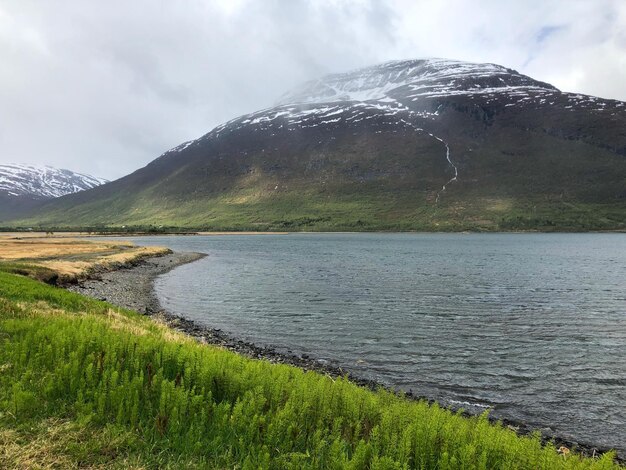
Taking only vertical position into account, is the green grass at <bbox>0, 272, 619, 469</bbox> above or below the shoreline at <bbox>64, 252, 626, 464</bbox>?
above

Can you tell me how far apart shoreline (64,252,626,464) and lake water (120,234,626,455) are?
32.1 inches

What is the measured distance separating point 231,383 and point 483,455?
538cm

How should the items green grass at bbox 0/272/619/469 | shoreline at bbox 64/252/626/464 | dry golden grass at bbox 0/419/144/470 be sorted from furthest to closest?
shoreline at bbox 64/252/626/464
green grass at bbox 0/272/619/469
dry golden grass at bbox 0/419/144/470

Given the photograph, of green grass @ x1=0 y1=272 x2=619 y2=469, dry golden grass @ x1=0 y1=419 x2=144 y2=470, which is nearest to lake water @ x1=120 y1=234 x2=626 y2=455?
green grass @ x1=0 y1=272 x2=619 y2=469

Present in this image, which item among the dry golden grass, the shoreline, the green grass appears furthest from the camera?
the shoreline

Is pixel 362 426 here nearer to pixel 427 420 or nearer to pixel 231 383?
pixel 427 420

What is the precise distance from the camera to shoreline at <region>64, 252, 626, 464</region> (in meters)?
14.2

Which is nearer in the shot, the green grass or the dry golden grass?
the dry golden grass

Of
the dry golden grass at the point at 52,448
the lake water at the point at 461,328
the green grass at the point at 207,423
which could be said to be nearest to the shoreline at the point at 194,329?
the lake water at the point at 461,328

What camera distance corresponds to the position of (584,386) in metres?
18.6

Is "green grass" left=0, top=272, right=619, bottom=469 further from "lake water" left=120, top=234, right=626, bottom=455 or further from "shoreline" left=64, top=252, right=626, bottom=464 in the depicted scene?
"lake water" left=120, top=234, right=626, bottom=455

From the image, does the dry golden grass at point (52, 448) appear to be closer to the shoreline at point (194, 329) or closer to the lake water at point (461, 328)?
the shoreline at point (194, 329)

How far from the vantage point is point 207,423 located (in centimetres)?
766

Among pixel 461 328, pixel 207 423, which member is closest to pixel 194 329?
pixel 461 328
